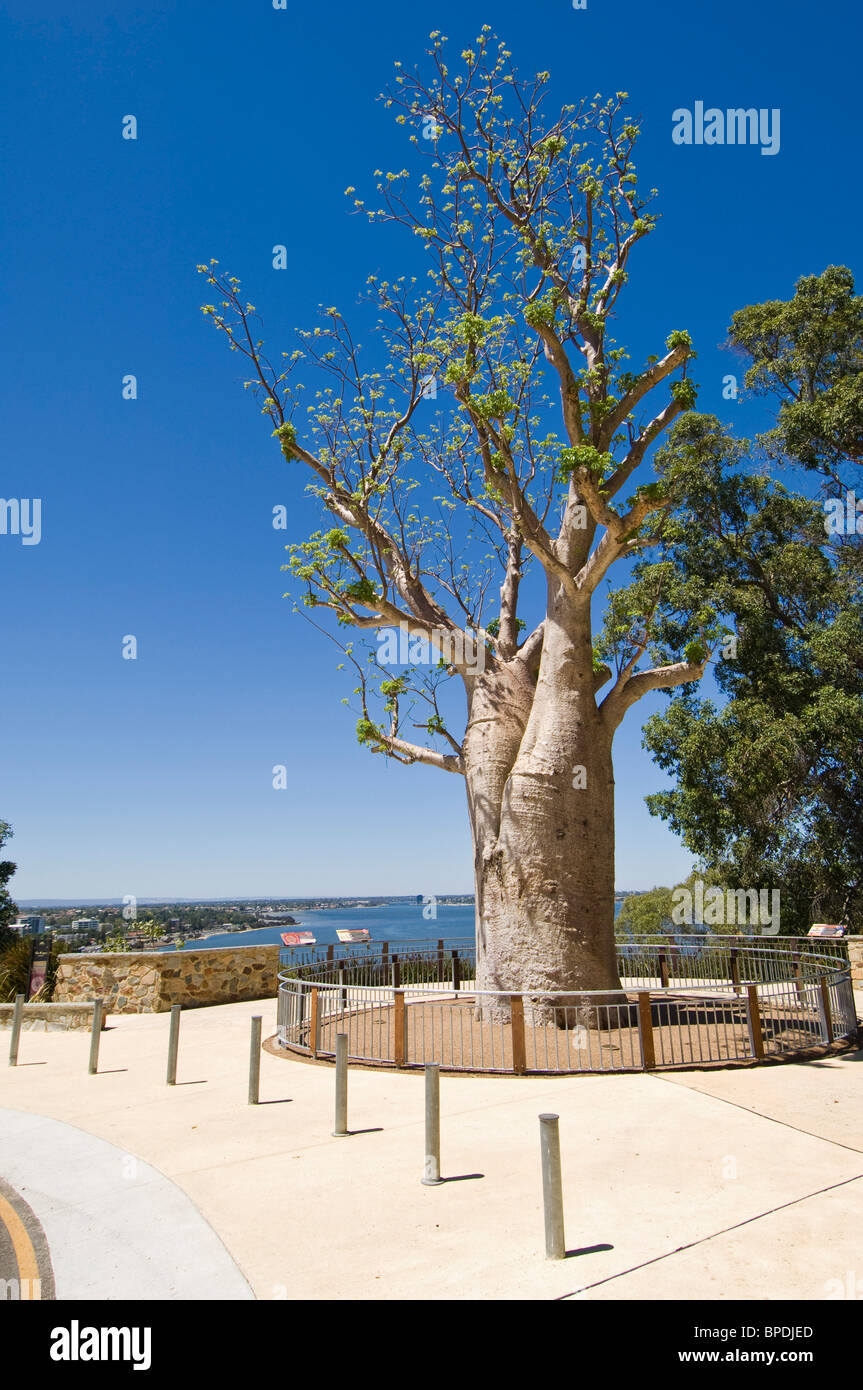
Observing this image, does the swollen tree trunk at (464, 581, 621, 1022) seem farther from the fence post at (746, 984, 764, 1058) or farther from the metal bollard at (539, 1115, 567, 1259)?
the metal bollard at (539, 1115, 567, 1259)

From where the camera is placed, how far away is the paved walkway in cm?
426

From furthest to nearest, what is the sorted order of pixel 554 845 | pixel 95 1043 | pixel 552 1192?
1. pixel 554 845
2. pixel 95 1043
3. pixel 552 1192

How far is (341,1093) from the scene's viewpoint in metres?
7.23

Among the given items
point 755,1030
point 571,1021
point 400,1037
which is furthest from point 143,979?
point 755,1030

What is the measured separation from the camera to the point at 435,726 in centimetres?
1700

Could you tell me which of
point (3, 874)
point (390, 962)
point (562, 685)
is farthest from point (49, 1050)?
point (3, 874)

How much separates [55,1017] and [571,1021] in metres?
9.48

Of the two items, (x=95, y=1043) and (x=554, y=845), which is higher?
(x=554, y=845)

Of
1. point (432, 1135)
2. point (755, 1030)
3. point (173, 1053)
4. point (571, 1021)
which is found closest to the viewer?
point (432, 1135)

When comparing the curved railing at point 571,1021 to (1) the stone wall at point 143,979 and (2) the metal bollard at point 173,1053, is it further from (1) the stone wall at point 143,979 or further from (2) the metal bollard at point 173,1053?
(1) the stone wall at point 143,979

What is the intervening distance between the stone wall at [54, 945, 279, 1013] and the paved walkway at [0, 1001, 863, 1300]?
651cm

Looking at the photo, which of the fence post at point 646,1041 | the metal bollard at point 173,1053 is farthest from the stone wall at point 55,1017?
the fence post at point 646,1041

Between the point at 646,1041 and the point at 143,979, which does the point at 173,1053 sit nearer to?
the point at 646,1041

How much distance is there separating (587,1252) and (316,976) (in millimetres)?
10422
